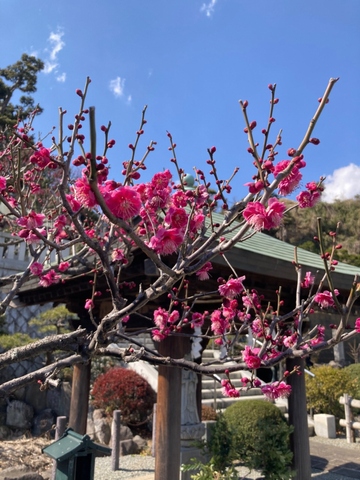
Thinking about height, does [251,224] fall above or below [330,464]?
above

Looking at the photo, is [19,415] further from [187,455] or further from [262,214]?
[262,214]

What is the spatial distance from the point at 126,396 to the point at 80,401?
302 cm

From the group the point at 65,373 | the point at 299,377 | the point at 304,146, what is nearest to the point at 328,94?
the point at 304,146

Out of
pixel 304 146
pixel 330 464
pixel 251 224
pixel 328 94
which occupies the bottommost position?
pixel 330 464

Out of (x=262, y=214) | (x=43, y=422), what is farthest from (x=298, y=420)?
(x=43, y=422)

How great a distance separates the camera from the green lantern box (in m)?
2.91

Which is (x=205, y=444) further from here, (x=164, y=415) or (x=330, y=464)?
(x=330, y=464)

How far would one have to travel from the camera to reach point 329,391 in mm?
10234

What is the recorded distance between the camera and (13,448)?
7359 millimetres

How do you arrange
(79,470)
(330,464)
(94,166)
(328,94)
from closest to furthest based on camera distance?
(94,166), (328,94), (79,470), (330,464)

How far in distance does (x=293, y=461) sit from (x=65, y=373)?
6.47 metres

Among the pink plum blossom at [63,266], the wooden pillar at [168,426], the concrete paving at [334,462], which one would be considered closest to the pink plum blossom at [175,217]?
the pink plum blossom at [63,266]

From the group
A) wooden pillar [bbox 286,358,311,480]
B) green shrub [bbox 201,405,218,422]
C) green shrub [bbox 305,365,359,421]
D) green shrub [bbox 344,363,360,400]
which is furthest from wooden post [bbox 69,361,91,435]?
green shrub [bbox 344,363,360,400]

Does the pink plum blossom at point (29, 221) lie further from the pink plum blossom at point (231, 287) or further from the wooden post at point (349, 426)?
the wooden post at point (349, 426)
